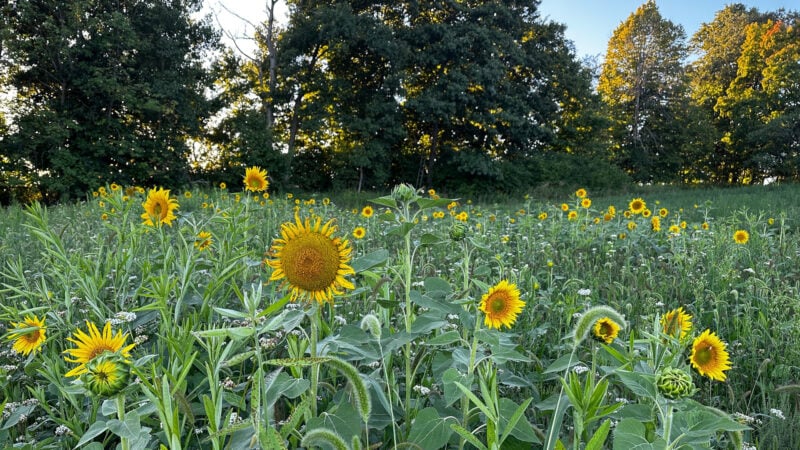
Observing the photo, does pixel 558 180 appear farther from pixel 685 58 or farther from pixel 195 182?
pixel 685 58

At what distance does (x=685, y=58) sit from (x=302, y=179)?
2424 cm

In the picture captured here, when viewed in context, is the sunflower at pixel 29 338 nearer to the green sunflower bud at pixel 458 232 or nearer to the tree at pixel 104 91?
the green sunflower bud at pixel 458 232

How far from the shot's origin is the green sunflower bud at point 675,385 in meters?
0.69

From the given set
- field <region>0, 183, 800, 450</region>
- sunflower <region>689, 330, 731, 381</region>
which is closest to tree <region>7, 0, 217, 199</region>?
field <region>0, 183, 800, 450</region>

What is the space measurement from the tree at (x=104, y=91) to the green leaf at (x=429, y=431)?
15.1 meters

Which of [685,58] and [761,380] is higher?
[685,58]

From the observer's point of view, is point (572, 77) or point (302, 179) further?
point (572, 77)

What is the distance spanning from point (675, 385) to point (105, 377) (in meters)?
0.81

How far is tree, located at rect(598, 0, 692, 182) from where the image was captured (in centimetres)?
2598

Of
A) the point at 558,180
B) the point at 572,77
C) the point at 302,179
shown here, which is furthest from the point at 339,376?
the point at 572,77

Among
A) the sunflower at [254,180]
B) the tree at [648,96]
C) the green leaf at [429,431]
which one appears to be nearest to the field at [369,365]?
the green leaf at [429,431]

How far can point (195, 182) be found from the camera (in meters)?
15.1

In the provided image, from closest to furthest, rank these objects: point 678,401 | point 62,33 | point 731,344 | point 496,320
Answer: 1. point 678,401
2. point 496,320
3. point 731,344
4. point 62,33

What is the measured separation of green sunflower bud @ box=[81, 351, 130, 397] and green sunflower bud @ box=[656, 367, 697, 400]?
77 centimetres
